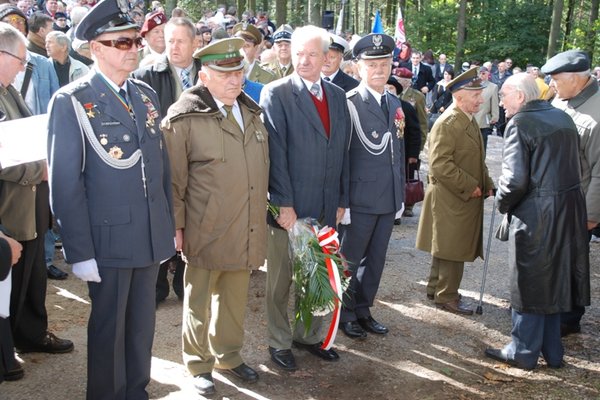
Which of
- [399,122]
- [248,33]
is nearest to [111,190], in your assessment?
[399,122]

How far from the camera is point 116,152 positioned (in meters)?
3.52

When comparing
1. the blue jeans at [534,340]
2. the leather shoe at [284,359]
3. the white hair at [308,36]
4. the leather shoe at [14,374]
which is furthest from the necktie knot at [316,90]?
the leather shoe at [14,374]

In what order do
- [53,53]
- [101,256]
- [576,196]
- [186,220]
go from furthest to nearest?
[53,53] → [576,196] → [186,220] → [101,256]

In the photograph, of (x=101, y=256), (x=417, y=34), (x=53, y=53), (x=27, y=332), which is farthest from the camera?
(x=417, y=34)

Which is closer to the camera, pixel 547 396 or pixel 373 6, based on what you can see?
pixel 547 396

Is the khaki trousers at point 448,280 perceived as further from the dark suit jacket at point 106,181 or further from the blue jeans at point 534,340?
the dark suit jacket at point 106,181

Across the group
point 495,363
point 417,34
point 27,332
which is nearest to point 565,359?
point 495,363

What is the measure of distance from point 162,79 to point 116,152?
2.32 meters

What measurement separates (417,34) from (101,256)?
35821 millimetres

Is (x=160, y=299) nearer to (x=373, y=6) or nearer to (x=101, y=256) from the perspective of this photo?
(x=101, y=256)

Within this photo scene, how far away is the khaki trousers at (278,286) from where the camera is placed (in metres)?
4.81

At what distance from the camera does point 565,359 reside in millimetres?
5348

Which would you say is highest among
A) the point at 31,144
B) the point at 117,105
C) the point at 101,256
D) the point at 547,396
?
the point at 117,105

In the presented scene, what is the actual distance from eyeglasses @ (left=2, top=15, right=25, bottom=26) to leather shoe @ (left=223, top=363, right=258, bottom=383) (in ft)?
13.8
